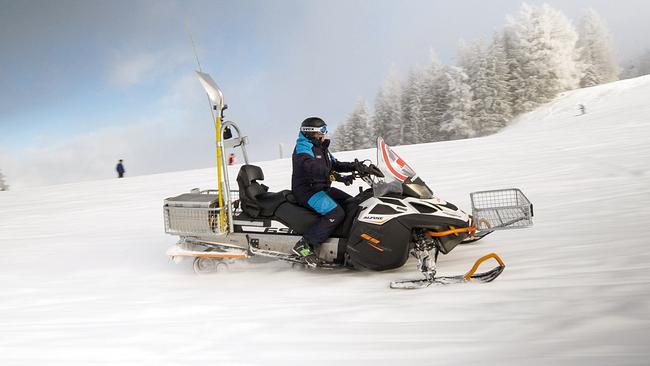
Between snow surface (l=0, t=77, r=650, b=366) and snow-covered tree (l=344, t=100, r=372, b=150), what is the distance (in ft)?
141

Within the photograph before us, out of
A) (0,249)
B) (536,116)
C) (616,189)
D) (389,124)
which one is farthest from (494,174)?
(389,124)

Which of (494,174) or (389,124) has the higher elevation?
(389,124)

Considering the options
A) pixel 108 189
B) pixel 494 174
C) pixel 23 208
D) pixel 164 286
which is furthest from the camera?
pixel 108 189

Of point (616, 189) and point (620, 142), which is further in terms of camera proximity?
point (620, 142)

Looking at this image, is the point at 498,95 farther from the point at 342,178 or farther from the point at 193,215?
the point at 193,215

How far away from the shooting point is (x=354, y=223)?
4.71m

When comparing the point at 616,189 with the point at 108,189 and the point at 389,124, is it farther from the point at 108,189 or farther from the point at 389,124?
the point at 389,124

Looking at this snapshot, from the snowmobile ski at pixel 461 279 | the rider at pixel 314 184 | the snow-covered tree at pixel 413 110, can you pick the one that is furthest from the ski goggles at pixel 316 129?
the snow-covered tree at pixel 413 110

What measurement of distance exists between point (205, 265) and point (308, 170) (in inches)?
66.1

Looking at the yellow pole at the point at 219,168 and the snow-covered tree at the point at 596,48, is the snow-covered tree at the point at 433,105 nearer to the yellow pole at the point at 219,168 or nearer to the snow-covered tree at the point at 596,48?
the snow-covered tree at the point at 596,48

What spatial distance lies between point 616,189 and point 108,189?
1376cm

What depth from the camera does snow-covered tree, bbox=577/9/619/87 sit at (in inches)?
2054

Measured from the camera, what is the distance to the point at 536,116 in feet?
125

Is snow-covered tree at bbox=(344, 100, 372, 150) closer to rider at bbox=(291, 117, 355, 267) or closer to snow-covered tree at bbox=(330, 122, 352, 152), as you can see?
snow-covered tree at bbox=(330, 122, 352, 152)
